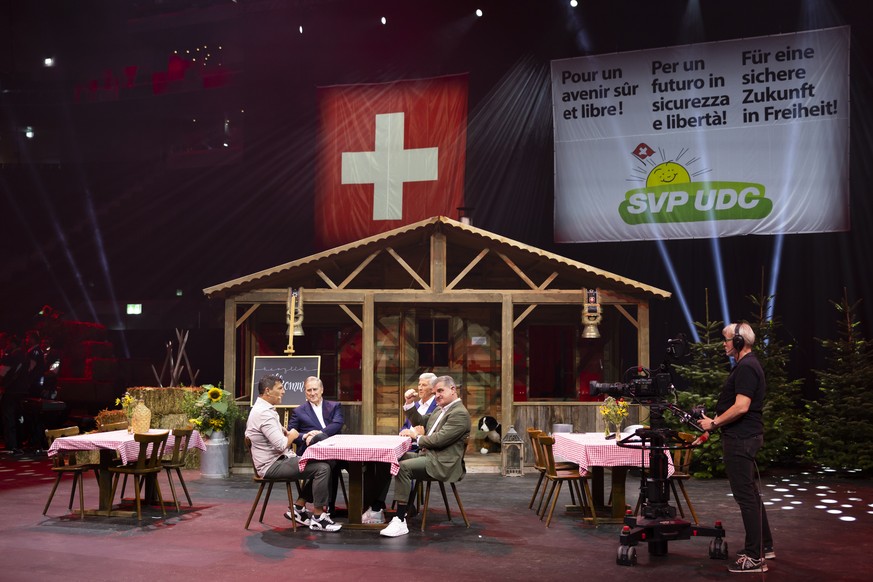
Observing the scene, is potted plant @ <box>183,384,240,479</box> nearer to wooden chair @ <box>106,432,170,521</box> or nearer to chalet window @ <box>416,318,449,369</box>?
wooden chair @ <box>106,432,170,521</box>

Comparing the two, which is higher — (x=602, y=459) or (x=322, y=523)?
(x=602, y=459)

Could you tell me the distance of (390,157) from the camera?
1442 cm

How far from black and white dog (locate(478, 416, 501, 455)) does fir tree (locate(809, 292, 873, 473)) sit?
3.89 m

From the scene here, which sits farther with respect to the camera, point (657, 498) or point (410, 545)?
point (410, 545)

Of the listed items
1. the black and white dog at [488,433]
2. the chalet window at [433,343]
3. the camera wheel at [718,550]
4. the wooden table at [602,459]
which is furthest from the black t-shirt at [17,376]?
the camera wheel at [718,550]

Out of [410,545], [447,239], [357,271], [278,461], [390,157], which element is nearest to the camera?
[410,545]

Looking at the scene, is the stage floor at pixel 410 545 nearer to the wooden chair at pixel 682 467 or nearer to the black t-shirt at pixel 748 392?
the wooden chair at pixel 682 467

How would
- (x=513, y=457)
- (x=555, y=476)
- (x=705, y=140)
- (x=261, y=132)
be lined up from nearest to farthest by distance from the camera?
(x=555, y=476), (x=513, y=457), (x=705, y=140), (x=261, y=132)

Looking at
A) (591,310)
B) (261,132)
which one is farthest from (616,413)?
(261,132)

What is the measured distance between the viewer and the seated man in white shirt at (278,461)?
7055mm

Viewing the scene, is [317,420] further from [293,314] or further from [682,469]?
[293,314]

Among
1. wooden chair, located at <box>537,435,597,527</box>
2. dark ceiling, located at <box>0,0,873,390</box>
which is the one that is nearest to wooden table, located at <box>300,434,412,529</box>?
wooden chair, located at <box>537,435,597,527</box>

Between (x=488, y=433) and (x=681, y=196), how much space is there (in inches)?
176

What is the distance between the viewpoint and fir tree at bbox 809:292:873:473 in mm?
10665
